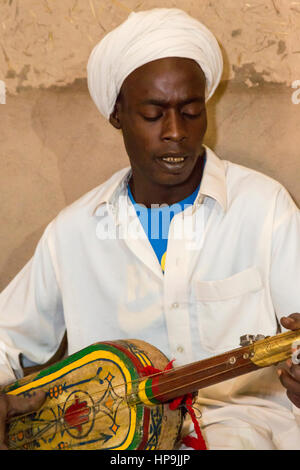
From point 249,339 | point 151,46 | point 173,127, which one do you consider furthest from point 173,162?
point 249,339

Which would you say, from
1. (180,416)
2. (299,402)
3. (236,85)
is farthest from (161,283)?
(236,85)

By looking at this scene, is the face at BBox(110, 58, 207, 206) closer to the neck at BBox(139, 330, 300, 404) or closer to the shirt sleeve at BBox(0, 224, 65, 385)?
the shirt sleeve at BBox(0, 224, 65, 385)

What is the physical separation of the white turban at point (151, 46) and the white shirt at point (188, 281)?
0.38m

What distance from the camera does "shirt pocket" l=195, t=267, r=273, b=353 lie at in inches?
95.7

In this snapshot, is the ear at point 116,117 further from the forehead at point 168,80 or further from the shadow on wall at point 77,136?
the shadow on wall at point 77,136

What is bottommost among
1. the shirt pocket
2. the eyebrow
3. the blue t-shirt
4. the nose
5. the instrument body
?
the instrument body

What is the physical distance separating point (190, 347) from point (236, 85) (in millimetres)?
1112

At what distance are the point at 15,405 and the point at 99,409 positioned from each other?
1.19 feet

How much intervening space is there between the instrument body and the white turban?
0.98 meters

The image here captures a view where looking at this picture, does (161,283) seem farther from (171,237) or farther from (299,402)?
(299,402)

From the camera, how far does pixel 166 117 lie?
7.75ft

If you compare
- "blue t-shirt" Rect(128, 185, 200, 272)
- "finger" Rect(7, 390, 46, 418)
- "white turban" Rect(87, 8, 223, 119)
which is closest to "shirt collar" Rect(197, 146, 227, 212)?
"blue t-shirt" Rect(128, 185, 200, 272)

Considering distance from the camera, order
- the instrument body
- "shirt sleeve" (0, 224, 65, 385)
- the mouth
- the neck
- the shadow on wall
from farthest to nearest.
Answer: the shadow on wall → "shirt sleeve" (0, 224, 65, 385) → the mouth → the instrument body → the neck

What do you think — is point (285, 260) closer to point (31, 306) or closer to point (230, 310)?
point (230, 310)
